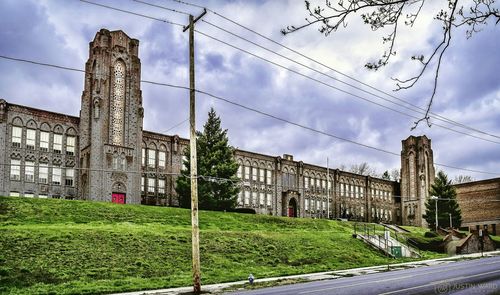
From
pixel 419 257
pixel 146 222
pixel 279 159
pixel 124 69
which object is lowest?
pixel 419 257

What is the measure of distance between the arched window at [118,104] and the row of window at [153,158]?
6.15 m

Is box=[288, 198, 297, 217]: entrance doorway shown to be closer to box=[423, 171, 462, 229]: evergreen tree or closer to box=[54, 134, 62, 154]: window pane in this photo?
box=[423, 171, 462, 229]: evergreen tree

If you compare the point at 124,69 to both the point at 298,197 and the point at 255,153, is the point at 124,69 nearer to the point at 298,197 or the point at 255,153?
the point at 255,153

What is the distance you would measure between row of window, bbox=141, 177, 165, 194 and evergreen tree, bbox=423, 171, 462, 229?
123 ft

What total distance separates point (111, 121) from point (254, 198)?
2467cm

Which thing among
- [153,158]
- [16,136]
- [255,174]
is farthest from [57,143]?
[255,174]

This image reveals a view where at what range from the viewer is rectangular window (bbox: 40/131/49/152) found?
48062mm

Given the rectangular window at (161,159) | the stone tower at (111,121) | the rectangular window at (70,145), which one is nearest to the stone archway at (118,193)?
the stone tower at (111,121)

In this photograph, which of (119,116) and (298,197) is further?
(298,197)

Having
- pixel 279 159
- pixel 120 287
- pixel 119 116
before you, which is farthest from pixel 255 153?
pixel 120 287

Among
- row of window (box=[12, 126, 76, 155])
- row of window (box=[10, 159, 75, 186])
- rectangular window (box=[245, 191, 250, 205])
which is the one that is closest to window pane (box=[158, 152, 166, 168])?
row of window (box=[12, 126, 76, 155])

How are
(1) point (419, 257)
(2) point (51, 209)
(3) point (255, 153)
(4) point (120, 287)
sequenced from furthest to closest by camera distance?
1. (3) point (255, 153)
2. (1) point (419, 257)
3. (2) point (51, 209)
4. (4) point (120, 287)

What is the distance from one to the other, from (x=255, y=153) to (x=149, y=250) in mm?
41153

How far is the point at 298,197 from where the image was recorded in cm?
7275
